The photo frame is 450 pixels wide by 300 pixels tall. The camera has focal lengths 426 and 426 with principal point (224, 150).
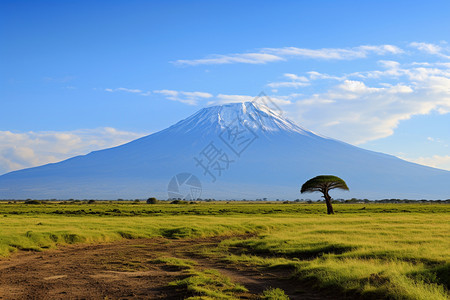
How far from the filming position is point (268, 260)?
60.8 feet

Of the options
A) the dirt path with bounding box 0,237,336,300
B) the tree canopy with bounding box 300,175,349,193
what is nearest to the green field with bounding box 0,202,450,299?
the dirt path with bounding box 0,237,336,300

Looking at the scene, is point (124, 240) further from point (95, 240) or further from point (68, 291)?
point (68, 291)

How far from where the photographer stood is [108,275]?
15.6 metres

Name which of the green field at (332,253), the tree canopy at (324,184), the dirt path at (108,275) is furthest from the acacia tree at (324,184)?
the dirt path at (108,275)

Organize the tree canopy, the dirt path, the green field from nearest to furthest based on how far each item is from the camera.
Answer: the green field, the dirt path, the tree canopy

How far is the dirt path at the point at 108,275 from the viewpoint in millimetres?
12703

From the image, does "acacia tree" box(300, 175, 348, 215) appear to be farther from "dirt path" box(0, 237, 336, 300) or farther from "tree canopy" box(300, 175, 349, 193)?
"dirt path" box(0, 237, 336, 300)

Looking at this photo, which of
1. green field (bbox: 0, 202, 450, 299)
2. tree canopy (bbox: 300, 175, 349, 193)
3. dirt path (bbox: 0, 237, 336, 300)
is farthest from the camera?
tree canopy (bbox: 300, 175, 349, 193)

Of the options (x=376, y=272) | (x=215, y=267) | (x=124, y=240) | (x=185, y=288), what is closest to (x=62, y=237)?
(x=124, y=240)

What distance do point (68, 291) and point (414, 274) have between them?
417 inches

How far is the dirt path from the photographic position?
41.7 feet

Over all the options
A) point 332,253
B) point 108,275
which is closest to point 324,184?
point 332,253

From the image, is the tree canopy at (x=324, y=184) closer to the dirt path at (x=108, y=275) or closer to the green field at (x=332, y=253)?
the green field at (x=332, y=253)

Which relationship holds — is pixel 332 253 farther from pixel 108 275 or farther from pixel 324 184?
pixel 324 184
